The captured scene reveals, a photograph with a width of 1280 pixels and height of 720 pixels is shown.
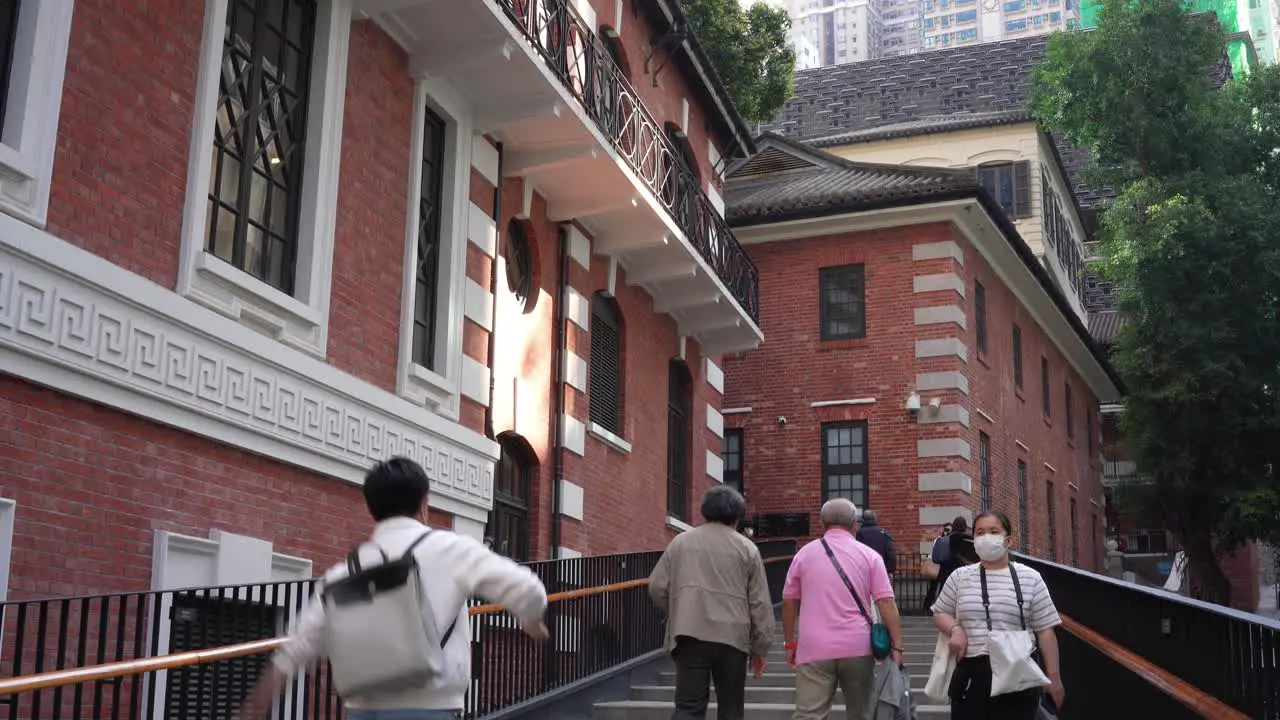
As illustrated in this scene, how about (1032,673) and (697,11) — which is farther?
(697,11)

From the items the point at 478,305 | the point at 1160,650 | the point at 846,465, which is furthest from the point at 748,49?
the point at 1160,650

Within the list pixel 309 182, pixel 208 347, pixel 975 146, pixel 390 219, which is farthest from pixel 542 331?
pixel 975 146

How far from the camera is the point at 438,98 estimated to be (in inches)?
530

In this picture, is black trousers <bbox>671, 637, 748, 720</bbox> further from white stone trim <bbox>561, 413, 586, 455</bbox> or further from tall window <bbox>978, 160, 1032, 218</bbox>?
tall window <bbox>978, 160, 1032, 218</bbox>

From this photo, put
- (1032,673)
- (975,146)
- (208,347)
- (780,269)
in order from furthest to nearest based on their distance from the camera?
(975,146)
(780,269)
(208,347)
(1032,673)

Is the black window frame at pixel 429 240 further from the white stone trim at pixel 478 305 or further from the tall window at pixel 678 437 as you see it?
the tall window at pixel 678 437

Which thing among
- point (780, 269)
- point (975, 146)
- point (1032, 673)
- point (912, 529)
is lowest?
point (1032, 673)

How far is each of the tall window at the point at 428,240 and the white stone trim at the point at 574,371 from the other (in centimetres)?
334

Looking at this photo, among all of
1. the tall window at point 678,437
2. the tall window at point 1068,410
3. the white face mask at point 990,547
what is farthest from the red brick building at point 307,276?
the tall window at point 1068,410

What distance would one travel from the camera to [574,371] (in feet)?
54.9

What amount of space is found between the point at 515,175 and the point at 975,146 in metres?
23.3

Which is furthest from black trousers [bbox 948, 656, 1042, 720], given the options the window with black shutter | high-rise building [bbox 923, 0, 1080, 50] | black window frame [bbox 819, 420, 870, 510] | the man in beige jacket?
high-rise building [bbox 923, 0, 1080, 50]

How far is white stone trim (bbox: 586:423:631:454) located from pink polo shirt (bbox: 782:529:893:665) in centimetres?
805

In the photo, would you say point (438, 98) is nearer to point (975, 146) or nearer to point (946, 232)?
point (946, 232)
